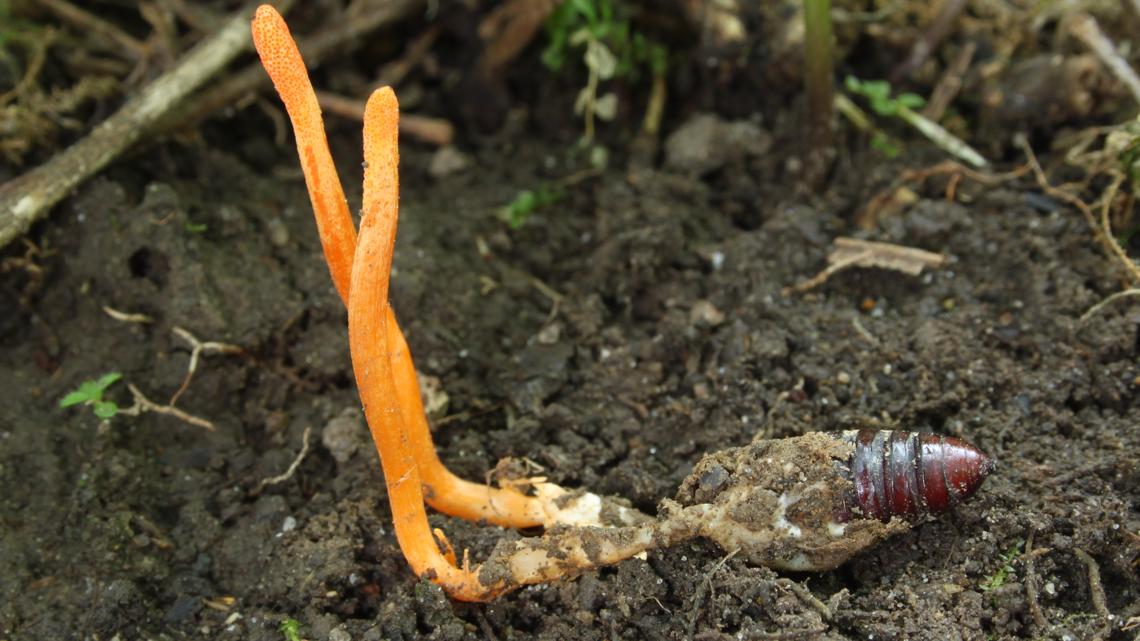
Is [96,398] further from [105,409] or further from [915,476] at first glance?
[915,476]

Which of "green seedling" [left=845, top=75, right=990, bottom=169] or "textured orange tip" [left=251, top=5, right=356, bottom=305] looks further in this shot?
"green seedling" [left=845, top=75, right=990, bottom=169]

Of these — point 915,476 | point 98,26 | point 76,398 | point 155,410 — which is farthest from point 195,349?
point 915,476

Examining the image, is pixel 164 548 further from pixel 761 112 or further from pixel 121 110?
pixel 761 112

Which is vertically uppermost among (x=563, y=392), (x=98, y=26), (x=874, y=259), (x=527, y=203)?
(x=98, y=26)

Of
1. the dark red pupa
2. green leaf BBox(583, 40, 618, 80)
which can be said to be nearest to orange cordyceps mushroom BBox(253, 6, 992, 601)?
the dark red pupa

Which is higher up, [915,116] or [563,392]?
[915,116]

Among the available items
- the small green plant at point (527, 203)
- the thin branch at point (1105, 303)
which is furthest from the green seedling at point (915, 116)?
the small green plant at point (527, 203)

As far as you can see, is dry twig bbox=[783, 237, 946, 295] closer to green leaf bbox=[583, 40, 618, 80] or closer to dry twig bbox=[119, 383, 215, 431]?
green leaf bbox=[583, 40, 618, 80]
